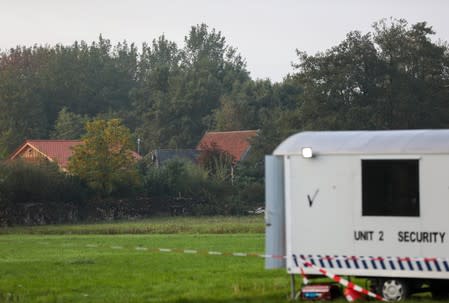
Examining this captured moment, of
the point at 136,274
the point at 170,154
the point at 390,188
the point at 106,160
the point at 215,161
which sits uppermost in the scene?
the point at 170,154

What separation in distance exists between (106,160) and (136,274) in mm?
49904

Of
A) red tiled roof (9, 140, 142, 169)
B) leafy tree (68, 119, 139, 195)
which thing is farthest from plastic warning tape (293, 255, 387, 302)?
red tiled roof (9, 140, 142, 169)

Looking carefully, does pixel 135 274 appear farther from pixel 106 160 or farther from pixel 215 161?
pixel 215 161

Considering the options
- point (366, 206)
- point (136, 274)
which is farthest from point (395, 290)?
point (136, 274)

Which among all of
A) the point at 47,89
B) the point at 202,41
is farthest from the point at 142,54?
the point at 47,89

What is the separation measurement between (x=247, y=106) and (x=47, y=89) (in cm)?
3241

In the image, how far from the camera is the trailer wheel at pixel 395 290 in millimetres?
18500

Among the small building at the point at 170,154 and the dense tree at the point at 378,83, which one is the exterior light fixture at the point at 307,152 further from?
the small building at the point at 170,154

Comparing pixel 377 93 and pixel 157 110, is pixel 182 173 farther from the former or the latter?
pixel 157 110

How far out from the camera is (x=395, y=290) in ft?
61.0

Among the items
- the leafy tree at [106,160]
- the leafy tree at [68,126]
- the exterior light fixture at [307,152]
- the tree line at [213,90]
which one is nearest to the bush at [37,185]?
the leafy tree at [106,160]

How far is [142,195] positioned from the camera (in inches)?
2987

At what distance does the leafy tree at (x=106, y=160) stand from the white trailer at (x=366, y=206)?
55.5 meters

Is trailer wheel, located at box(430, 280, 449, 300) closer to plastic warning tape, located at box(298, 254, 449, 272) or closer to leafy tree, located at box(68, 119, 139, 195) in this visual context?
plastic warning tape, located at box(298, 254, 449, 272)
